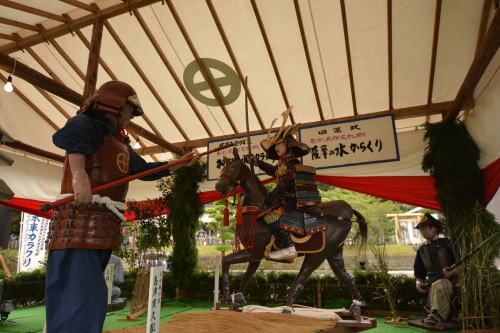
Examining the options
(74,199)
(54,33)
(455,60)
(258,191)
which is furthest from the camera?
(54,33)

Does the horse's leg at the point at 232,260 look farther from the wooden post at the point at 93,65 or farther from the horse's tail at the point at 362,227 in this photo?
the wooden post at the point at 93,65

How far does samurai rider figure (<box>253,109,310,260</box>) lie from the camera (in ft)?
10.1

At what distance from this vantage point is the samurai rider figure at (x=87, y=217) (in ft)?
4.91

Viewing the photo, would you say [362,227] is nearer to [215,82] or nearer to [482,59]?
[482,59]

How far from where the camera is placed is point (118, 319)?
13.9 feet

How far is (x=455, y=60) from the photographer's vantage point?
456 centimetres

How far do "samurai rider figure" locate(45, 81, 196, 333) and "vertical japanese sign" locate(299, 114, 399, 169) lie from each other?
3.55 m

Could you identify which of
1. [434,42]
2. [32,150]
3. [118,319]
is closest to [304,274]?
[118,319]

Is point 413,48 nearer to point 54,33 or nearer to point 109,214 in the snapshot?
point 109,214

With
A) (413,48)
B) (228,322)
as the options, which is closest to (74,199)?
(228,322)

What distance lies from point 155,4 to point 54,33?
1574 millimetres

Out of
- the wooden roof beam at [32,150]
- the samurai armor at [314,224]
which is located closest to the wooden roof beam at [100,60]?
the wooden roof beam at [32,150]

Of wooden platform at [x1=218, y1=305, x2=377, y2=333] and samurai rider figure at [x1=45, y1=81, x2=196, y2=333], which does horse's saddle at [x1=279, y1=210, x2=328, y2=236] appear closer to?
wooden platform at [x1=218, y1=305, x2=377, y2=333]

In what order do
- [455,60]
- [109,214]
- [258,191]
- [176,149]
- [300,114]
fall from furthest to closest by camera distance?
1. [176,149]
2. [300,114]
3. [455,60]
4. [258,191]
5. [109,214]
